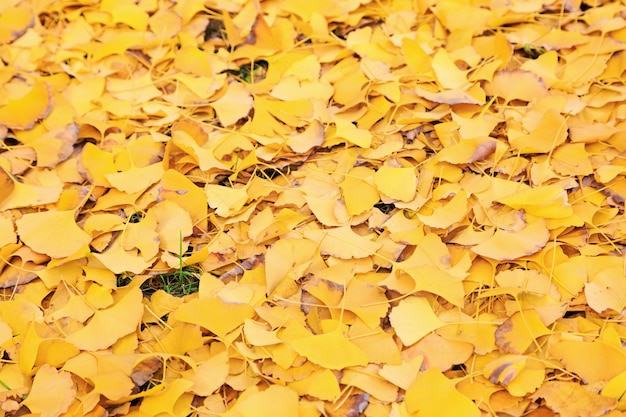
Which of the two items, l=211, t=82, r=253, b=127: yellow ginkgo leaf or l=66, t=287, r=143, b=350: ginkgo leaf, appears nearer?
l=66, t=287, r=143, b=350: ginkgo leaf

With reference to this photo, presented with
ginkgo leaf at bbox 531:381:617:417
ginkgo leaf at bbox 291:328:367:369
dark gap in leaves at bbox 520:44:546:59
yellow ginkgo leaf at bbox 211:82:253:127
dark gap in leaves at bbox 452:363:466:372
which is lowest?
dark gap in leaves at bbox 452:363:466:372

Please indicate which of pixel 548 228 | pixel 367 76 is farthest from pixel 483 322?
pixel 367 76

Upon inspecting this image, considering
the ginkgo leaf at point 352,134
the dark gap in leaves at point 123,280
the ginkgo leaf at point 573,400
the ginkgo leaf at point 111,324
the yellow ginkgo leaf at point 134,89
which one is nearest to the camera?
the ginkgo leaf at point 573,400

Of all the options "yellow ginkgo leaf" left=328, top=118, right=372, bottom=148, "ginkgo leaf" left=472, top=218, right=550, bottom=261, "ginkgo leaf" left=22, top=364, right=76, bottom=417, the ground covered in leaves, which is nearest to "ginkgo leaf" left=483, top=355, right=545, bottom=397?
the ground covered in leaves

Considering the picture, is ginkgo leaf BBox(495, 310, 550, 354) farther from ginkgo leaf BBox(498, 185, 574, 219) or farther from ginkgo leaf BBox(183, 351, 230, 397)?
ginkgo leaf BBox(183, 351, 230, 397)

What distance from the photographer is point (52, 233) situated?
109 cm

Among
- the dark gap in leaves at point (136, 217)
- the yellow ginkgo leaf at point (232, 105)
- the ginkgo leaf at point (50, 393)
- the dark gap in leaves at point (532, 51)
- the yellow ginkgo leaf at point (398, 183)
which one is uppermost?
the dark gap in leaves at point (532, 51)

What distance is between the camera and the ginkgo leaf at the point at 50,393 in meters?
0.92

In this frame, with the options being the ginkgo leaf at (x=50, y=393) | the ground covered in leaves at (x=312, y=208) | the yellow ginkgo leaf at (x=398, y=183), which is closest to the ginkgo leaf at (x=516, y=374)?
the ground covered in leaves at (x=312, y=208)

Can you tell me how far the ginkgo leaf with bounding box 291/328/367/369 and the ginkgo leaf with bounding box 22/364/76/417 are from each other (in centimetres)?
31

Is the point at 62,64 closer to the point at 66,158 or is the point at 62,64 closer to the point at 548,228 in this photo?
the point at 66,158

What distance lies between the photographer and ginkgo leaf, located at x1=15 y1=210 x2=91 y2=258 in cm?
108

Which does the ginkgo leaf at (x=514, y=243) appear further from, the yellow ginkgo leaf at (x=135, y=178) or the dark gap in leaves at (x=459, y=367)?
the yellow ginkgo leaf at (x=135, y=178)

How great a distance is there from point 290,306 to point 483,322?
279mm
